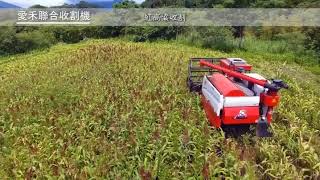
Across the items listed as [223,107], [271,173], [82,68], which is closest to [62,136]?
[223,107]

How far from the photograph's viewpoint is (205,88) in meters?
7.96

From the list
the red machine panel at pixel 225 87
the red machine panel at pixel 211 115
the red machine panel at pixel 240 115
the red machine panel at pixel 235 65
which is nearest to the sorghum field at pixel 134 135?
the red machine panel at pixel 211 115

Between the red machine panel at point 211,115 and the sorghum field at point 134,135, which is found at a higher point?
the red machine panel at point 211,115

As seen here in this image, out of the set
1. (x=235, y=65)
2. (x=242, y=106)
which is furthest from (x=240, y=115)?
(x=235, y=65)

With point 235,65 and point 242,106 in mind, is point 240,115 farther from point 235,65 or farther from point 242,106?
point 235,65

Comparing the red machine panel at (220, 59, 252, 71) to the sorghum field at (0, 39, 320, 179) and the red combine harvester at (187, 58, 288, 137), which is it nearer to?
the sorghum field at (0, 39, 320, 179)

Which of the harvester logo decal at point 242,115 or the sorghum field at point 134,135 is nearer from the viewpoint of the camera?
the sorghum field at point 134,135

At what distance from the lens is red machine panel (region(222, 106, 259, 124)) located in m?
6.37

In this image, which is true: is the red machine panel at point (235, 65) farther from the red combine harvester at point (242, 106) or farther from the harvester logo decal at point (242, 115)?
the harvester logo decal at point (242, 115)

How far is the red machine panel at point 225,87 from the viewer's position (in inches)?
256

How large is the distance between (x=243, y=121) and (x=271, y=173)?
1.20 metres

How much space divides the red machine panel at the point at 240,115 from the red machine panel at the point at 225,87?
285mm

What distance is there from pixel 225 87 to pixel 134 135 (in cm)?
187

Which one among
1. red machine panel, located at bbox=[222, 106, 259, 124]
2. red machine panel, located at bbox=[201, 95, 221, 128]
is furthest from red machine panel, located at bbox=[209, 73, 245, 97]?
red machine panel, located at bbox=[201, 95, 221, 128]
